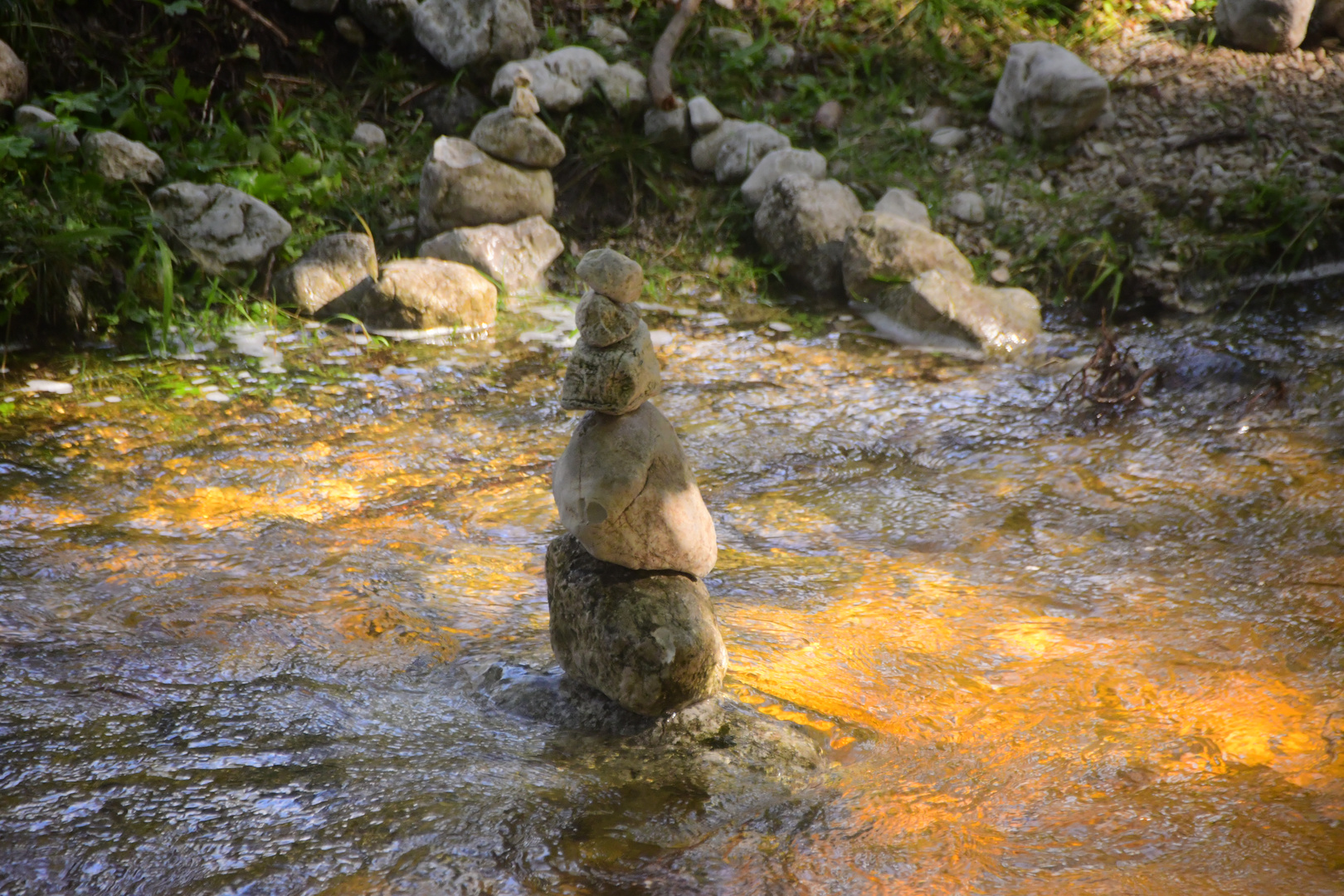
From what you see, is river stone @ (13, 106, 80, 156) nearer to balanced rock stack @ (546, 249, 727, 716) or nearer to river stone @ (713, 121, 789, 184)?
river stone @ (713, 121, 789, 184)

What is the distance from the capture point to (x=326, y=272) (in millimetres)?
6309

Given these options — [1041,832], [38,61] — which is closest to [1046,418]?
[1041,832]

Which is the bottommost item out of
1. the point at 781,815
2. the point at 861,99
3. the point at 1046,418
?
the point at 781,815

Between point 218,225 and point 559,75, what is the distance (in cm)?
276

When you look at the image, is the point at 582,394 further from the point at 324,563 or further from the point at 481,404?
the point at 481,404

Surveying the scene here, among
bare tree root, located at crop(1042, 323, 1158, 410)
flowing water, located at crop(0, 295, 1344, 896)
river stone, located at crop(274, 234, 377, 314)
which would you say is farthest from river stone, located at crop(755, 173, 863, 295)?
river stone, located at crop(274, 234, 377, 314)

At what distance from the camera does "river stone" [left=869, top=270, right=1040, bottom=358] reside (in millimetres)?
6141

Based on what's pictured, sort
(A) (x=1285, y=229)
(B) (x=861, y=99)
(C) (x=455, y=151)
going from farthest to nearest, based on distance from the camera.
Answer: (B) (x=861, y=99) → (C) (x=455, y=151) → (A) (x=1285, y=229)

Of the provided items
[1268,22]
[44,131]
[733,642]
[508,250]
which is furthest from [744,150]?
[733,642]

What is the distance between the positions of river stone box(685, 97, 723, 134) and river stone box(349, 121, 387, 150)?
232 centimetres

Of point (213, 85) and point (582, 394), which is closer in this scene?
point (582, 394)

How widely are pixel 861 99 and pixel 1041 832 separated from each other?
729 cm

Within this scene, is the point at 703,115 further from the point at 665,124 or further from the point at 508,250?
the point at 508,250

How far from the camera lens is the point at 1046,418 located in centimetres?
509
